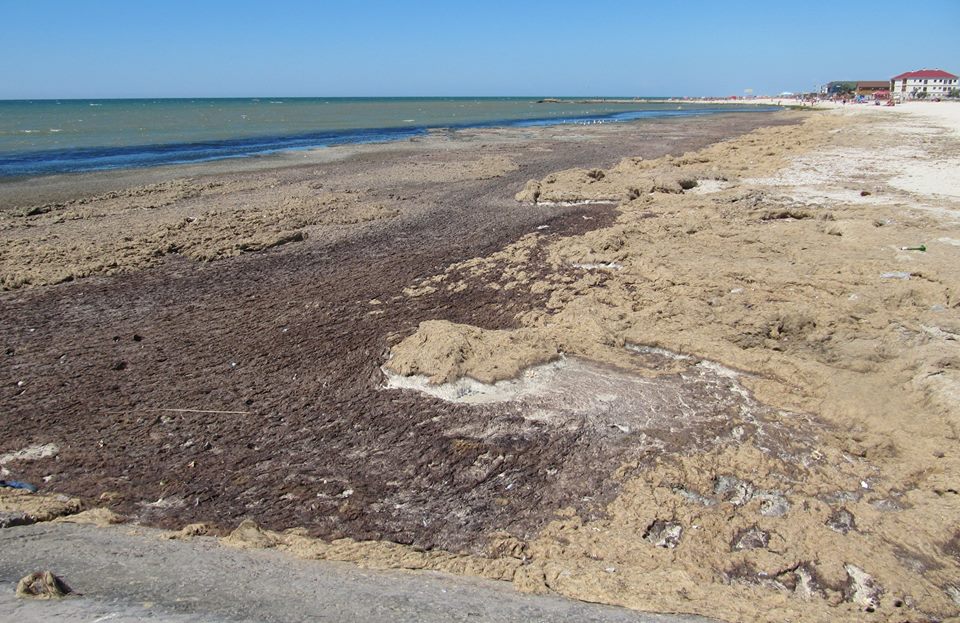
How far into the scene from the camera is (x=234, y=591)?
8.96ft

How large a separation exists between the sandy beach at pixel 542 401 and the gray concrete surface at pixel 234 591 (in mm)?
132

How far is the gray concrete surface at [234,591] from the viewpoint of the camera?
2.55m

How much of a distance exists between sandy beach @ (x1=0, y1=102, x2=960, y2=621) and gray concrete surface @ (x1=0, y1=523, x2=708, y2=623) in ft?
0.43

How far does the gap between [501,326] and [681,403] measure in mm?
2110

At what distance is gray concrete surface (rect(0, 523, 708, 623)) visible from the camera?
8.36 ft

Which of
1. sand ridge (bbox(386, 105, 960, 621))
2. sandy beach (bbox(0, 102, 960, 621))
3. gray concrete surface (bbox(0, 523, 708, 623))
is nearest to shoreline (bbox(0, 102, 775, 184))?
sandy beach (bbox(0, 102, 960, 621))

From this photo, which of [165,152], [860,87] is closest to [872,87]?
[860,87]

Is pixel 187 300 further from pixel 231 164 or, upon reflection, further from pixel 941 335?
pixel 231 164

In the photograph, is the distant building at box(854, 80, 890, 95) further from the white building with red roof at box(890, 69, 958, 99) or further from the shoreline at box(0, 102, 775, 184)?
the shoreline at box(0, 102, 775, 184)

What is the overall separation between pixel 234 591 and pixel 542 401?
2.42 metres

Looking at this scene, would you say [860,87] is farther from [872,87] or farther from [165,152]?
[165,152]

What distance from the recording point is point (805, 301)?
5.73 m

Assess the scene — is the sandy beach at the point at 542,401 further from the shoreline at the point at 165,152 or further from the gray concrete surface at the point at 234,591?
the shoreline at the point at 165,152

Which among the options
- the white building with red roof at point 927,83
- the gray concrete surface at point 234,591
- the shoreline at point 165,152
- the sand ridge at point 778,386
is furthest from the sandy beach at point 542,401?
the white building with red roof at point 927,83
